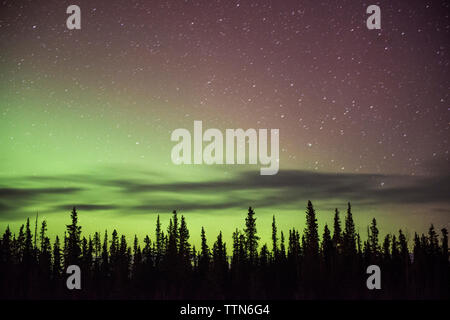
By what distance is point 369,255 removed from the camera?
94562 millimetres
